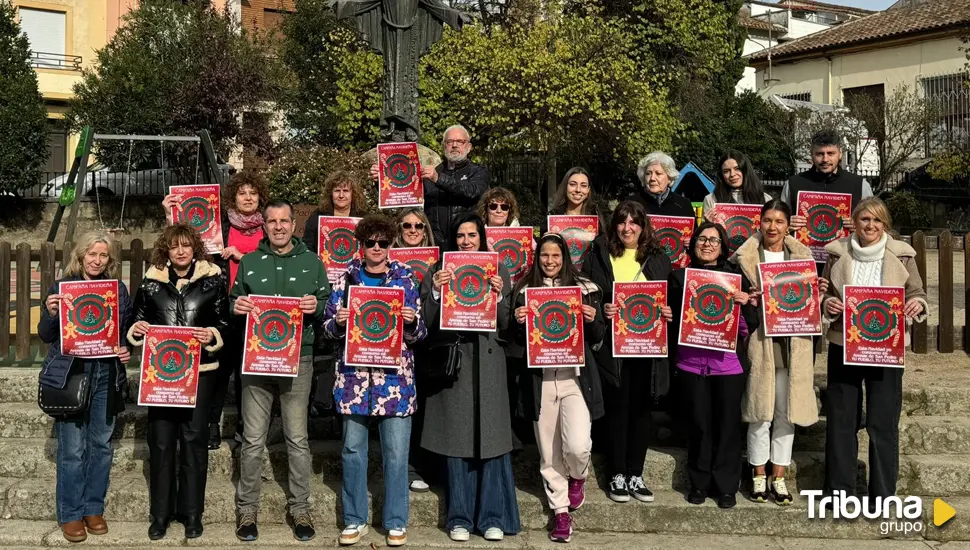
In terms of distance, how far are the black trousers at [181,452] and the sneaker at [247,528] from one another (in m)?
0.27

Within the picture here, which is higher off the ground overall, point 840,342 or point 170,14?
point 170,14

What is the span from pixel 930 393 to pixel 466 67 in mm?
16815

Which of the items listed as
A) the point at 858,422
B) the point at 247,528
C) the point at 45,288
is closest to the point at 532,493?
the point at 247,528

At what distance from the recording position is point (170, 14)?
94.0ft

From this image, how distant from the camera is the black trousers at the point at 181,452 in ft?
18.7

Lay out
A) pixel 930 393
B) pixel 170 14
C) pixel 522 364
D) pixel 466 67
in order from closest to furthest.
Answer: pixel 522 364, pixel 930 393, pixel 466 67, pixel 170 14

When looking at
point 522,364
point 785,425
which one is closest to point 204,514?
point 522,364

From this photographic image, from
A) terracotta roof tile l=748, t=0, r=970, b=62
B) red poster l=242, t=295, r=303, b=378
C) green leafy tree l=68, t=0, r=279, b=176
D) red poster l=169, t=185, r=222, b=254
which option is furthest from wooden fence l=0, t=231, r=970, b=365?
terracotta roof tile l=748, t=0, r=970, b=62

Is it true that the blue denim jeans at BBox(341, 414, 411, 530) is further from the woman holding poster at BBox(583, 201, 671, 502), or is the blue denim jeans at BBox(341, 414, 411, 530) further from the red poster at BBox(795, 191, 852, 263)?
the red poster at BBox(795, 191, 852, 263)

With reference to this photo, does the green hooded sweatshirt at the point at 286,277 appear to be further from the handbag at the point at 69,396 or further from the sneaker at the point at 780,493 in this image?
the sneaker at the point at 780,493

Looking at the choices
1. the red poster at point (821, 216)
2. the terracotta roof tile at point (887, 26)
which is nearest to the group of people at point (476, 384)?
the red poster at point (821, 216)

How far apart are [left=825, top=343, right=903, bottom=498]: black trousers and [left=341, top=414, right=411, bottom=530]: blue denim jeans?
2765mm

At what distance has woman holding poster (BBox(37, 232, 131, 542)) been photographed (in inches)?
222

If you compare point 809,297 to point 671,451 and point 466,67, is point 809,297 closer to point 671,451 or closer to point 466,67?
point 671,451
